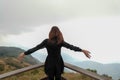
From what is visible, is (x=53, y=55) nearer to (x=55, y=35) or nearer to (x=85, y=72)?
(x=55, y=35)

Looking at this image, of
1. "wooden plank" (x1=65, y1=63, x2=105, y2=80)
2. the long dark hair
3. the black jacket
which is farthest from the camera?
the black jacket

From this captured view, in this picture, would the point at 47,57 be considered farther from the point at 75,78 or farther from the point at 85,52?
the point at 75,78

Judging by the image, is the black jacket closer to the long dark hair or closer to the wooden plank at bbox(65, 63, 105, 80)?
the long dark hair

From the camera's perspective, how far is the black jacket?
28.0 feet

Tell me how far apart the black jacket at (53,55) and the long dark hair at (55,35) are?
112mm

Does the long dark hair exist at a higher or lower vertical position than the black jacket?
higher

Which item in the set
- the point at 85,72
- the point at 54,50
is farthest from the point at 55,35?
the point at 85,72

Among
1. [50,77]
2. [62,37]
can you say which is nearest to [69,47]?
[62,37]

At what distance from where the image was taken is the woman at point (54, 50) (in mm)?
8406

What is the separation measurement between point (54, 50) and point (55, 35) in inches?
15.8

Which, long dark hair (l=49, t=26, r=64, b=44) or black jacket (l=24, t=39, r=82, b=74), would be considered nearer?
long dark hair (l=49, t=26, r=64, b=44)

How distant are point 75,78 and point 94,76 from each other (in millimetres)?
16664

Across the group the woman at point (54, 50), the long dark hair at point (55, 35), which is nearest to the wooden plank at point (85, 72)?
the woman at point (54, 50)

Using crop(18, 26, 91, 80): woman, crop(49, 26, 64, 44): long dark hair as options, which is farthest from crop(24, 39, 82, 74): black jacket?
crop(49, 26, 64, 44): long dark hair
